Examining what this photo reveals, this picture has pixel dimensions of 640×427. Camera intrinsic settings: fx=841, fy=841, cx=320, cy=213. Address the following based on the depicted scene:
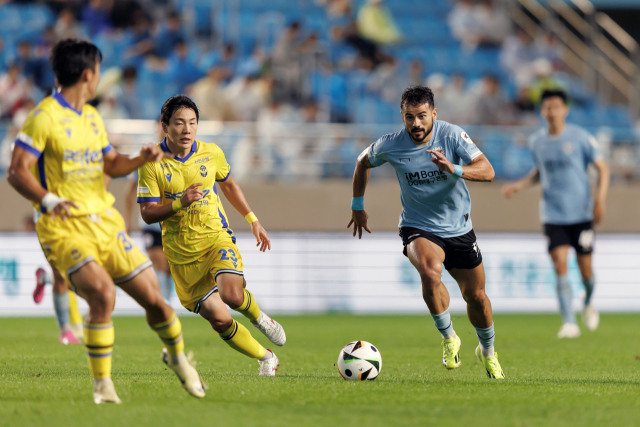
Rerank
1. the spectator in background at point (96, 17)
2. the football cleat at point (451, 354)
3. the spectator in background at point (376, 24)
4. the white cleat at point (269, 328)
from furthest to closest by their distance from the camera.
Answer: the spectator in background at point (376, 24), the spectator in background at point (96, 17), the white cleat at point (269, 328), the football cleat at point (451, 354)

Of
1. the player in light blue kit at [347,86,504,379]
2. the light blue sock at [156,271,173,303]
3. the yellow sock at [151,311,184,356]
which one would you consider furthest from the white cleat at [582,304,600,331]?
the yellow sock at [151,311,184,356]

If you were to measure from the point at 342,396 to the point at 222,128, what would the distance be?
9699mm

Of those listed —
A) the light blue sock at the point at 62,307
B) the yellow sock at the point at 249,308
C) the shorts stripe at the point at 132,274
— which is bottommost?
the light blue sock at the point at 62,307

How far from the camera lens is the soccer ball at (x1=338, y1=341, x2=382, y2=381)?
19.9 feet

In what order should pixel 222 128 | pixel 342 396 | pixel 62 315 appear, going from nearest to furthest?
pixel 342 396 < pixel 62 315 < pixel 222 128

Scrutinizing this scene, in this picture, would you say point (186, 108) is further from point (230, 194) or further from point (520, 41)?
point (520, 41)

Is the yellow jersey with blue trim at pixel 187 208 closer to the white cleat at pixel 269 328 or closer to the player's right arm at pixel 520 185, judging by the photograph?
the white cleat at pixel 269 328

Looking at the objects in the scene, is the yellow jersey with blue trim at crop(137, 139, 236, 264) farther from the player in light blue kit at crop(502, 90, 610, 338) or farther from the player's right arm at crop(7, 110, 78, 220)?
the player in light blue kit at crop(502, 90, 610, 338)

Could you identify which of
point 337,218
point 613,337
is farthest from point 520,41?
point 613,337

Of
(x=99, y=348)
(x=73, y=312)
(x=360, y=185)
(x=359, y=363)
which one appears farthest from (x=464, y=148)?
(x=73, y=312)

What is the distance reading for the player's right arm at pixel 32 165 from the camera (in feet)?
14.4

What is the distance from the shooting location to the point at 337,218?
14.6m

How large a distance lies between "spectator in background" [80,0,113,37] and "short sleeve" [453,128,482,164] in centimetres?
1244

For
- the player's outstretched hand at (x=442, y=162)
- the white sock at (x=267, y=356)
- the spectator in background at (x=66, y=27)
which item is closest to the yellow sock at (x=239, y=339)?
the white sock at (x=267, y=356)
